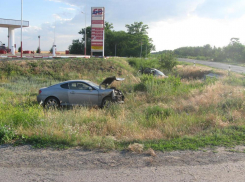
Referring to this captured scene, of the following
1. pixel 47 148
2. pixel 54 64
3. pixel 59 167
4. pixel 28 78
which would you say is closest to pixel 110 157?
pixel 59 167

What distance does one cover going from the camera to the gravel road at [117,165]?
4.21 meters

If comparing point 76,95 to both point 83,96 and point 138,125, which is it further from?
point 138,125

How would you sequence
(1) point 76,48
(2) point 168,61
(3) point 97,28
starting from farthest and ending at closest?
1. (1) point 76,48
2. (2) point 168,61
3. (3) point 97,28

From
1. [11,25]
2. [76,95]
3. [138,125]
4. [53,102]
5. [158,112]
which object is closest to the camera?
[138,125]

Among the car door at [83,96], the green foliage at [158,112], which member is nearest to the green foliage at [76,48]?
the car door at [83,96]

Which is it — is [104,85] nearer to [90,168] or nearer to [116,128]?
[116,128]

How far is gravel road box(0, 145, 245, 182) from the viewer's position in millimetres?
4211

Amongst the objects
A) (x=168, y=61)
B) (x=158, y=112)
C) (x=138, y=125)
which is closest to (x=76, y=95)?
(x=158, y=112)

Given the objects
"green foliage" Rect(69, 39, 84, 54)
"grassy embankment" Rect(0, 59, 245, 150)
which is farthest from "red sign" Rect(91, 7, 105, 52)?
"green foliage" Rect(69, 39, 84, 54)

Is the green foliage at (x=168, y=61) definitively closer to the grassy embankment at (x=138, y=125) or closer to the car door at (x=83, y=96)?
the grassy embankment at (x=138, y=125)

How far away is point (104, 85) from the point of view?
42.6 feet

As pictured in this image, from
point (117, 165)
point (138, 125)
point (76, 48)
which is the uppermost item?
point (76, 48)

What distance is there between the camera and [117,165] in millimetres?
4688

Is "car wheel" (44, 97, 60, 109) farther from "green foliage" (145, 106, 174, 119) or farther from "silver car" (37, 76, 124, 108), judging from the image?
"green foliage" (145, 106, 174, 119)
